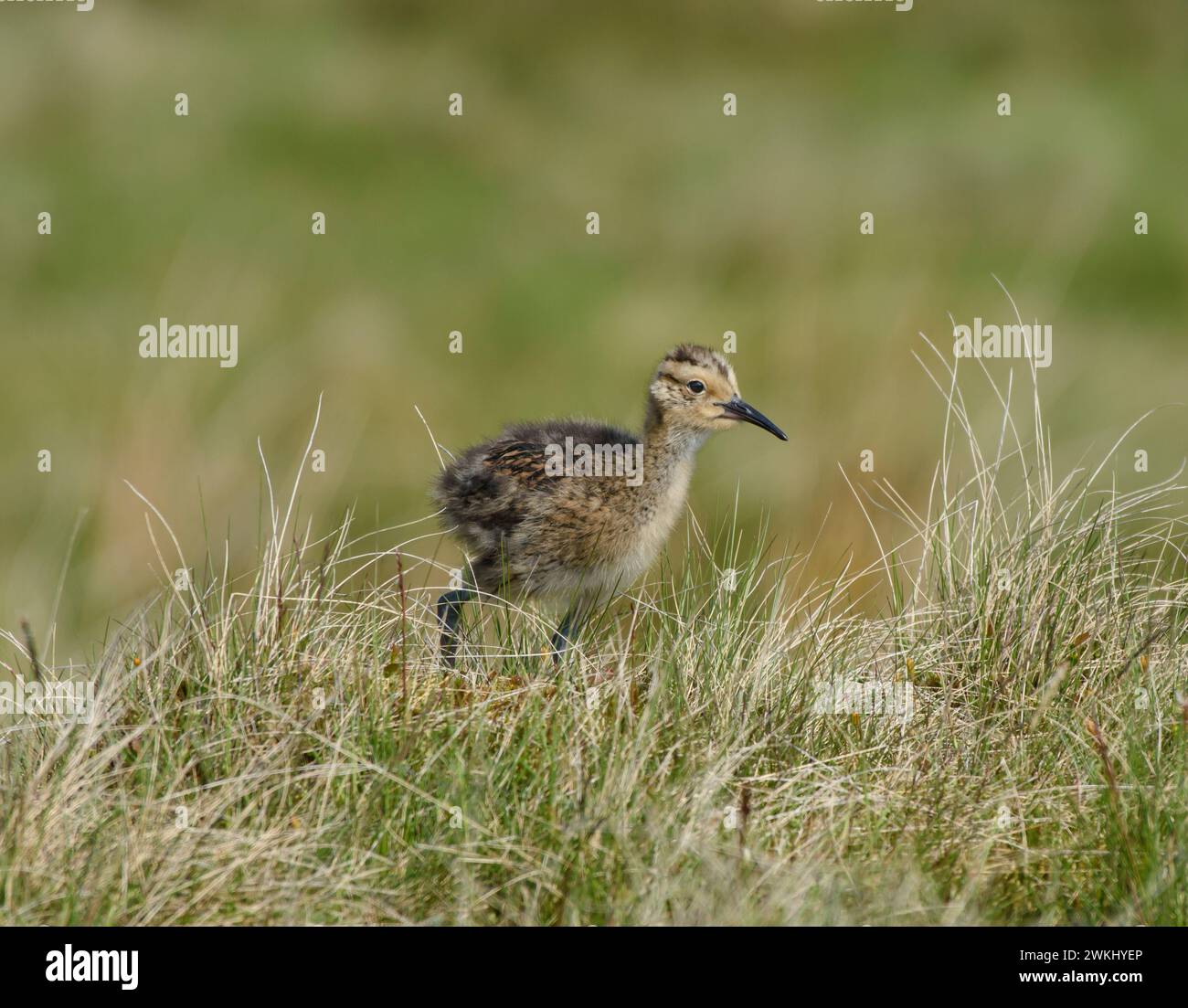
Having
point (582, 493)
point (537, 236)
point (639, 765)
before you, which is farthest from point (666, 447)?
point (537, 236)

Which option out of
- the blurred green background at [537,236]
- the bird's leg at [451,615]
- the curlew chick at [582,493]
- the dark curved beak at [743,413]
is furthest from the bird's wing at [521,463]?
the blurred green background at [537,236]

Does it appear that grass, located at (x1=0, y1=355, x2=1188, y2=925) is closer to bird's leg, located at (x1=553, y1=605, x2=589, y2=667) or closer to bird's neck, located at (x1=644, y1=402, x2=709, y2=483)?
bird's leg, located at (x1=553, y1=605, x2=589, y2=667)


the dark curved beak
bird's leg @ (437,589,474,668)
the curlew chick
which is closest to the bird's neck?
the curlew chick

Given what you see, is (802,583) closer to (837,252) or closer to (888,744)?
(888,744)

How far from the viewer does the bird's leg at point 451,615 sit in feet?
20.4

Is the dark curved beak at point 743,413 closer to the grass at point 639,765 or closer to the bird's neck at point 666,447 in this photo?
the bird's neck at point 666,447

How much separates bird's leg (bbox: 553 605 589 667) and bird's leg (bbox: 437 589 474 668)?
38 cm

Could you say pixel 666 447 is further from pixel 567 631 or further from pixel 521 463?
pixel 567 631

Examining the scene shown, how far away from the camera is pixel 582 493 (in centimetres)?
718

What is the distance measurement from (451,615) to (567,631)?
2.04 feet

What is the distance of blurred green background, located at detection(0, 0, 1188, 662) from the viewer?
50.5 feet

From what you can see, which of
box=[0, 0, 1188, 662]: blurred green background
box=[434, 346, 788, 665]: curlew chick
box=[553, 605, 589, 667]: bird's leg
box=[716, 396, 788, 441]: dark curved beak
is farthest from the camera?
box=[0, 0, 1188, 662]: blurred green background

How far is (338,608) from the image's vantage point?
7.22m

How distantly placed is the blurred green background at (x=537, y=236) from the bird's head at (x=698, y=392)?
4670mm
